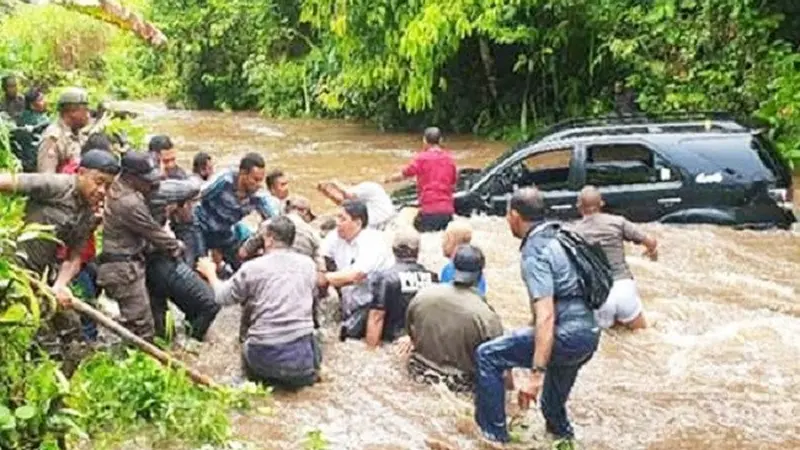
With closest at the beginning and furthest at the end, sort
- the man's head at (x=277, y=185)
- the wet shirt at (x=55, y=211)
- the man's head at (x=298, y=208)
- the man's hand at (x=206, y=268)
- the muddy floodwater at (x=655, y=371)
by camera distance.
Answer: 1. the wet shirt at (x=55, y=211)
2. the muddy floodwater at (x=655, y=371)
3. the man's hand at (x=206, y=268)
4. the man's head at (x=298, y=208)
5. the man's head at (x=277, y=185)

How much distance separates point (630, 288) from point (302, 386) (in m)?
2.96

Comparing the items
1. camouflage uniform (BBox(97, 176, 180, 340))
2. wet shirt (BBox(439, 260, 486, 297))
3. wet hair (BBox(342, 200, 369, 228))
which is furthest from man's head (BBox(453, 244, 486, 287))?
camouflage uniform (BBox(97, 176, 180, 340))

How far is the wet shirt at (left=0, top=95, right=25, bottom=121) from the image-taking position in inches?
522

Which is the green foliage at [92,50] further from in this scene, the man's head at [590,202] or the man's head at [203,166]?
the man's head at [590,202]

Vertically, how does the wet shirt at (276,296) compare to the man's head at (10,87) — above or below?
below

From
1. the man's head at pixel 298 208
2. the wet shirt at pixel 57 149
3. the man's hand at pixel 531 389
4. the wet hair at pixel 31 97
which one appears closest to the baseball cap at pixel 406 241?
the man's head at pixel 298 208

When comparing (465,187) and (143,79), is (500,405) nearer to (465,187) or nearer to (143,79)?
(465,187)

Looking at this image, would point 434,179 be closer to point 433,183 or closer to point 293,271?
point 433,183

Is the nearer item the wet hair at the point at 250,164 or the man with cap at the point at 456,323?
the man with cap at the point at 456,323

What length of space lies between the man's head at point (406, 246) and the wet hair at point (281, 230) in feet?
3.58

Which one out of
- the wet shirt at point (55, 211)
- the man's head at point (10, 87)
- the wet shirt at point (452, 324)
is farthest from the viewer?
the man's head at point (10, 87)

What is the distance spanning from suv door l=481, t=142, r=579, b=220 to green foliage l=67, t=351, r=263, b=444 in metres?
5.90

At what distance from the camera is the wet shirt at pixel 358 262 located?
30.6 ft

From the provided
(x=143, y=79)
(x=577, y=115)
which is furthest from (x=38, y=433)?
(x=143, y=79)
